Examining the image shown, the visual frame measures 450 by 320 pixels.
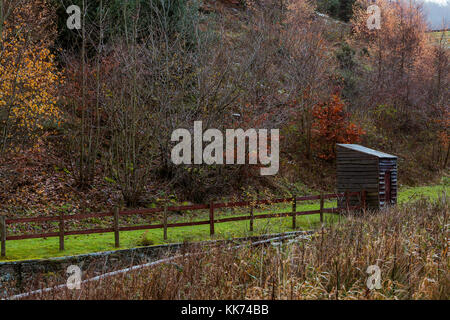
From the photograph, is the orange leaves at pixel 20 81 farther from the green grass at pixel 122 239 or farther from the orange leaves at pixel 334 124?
the orange leaves at pixel 334 124

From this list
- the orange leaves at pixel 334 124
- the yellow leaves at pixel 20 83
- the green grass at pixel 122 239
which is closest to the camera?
the green grass at pixel 122 239

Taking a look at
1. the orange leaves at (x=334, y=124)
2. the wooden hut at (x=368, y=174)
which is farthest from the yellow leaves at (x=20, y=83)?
the orange leaves at (x=334, y=124)

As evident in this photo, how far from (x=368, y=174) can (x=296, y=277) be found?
41.6 feet

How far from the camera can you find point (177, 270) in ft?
26.4

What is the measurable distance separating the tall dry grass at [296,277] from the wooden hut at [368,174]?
9.55 metres

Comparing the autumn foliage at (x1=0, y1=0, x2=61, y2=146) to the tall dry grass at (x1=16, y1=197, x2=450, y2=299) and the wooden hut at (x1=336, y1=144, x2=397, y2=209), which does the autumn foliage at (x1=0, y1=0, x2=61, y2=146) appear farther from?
the wooden hut at (x1=336, y1=144, x2=397, y2=209)

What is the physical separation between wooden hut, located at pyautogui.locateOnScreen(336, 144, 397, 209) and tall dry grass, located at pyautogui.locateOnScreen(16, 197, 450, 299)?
955 centimetres

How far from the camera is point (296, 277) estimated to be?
7.07 m

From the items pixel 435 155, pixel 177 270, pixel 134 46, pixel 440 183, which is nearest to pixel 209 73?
pixel 134 46

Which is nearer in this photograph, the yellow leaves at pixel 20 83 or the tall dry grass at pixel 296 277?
the tall dry grass at pixel 296 277

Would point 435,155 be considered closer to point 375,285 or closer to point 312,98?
point 312,98

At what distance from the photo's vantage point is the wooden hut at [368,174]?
1834cm

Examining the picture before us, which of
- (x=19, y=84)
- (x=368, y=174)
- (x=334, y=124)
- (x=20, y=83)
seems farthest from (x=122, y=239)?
(x=334, y=124)

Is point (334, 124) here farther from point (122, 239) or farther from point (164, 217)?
point (122, 239)
